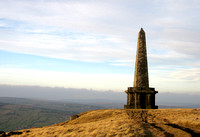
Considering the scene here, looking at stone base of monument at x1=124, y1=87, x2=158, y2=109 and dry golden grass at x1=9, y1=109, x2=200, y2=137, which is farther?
stone base of monument at x1=124, y1=87, x2=158, y2=109

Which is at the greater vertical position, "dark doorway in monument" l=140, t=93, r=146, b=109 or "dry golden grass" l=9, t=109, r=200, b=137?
"dark doorway in monument" l=140, t=93, r=146, b=109

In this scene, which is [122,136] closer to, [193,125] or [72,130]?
[72,130]

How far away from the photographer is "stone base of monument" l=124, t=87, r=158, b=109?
18531mm

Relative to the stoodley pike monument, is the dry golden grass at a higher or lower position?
lower

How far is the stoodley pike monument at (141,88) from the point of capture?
18609 millimetres

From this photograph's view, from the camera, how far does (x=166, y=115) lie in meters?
13.5

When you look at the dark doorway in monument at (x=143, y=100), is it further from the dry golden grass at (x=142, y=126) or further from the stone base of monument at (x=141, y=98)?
the dry golden grass at (x=142, y=126)

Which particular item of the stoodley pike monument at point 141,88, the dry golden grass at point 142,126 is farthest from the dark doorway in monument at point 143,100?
the dry golden grass at point 142,126

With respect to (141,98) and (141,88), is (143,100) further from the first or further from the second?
(141,88)

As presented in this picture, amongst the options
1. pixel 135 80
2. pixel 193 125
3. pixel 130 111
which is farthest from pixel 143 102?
pixel 193 125

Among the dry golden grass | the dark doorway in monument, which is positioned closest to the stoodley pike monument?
the dark doorway in monument

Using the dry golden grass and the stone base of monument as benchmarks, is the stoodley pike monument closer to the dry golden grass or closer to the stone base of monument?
the stone base of monument

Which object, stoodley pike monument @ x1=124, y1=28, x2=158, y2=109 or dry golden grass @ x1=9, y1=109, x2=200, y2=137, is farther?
stoodley pike monument @ x1=124, y1=28, x2=158, y2=109

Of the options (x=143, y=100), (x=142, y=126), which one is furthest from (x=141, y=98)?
(x=142, y=126)
